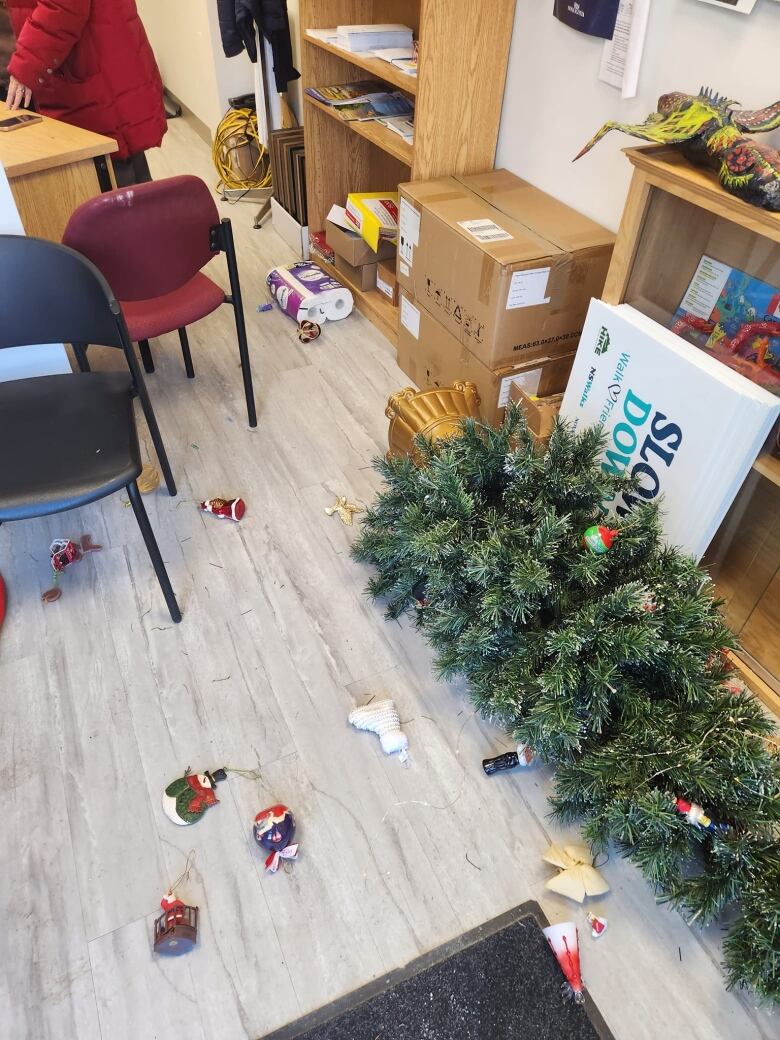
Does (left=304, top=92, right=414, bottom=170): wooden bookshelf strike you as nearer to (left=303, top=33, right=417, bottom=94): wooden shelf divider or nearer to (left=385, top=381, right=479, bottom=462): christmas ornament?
(left=303, top=33, right=417, bottom=94): wooden shelf divider

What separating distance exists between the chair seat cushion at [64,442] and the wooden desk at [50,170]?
0.64 m

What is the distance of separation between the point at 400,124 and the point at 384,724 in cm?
203

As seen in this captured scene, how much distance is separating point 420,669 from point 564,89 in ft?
5.22

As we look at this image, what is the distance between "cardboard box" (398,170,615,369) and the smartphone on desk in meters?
1.14

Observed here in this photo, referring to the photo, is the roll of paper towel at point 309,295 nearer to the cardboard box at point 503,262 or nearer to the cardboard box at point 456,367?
the cardboard box at point 456,367

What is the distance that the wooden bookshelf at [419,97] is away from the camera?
1979mm

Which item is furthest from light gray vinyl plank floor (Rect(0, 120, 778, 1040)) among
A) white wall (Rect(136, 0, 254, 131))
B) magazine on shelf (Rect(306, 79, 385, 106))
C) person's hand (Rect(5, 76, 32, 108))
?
white wall (Rect(136, 0, 254, 131))

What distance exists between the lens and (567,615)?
54.1 inches

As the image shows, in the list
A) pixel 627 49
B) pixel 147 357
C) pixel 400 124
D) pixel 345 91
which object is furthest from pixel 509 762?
pixel 345 91

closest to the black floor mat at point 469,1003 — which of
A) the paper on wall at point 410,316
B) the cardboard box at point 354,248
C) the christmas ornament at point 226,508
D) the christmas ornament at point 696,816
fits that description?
the christmas ornament at point 696,816

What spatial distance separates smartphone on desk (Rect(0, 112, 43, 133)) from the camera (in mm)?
2086

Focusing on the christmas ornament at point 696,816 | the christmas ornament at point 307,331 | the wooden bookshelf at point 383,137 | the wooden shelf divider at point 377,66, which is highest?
the wooden shelf divider at point 377,66

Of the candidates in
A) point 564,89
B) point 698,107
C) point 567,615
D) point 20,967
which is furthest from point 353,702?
point 564,89

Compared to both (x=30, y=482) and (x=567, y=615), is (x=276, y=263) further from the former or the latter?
(x=567, y=615)
